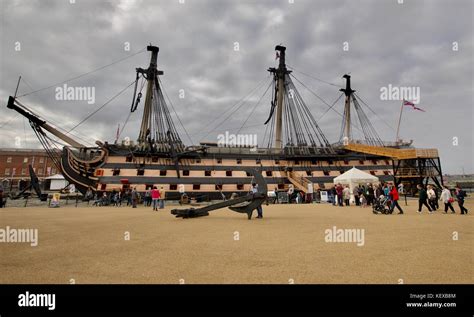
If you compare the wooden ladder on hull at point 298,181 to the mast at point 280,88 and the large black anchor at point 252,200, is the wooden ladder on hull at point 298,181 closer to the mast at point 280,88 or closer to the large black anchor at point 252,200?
the mast at point 280,88

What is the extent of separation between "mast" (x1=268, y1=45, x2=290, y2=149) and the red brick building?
57920mm

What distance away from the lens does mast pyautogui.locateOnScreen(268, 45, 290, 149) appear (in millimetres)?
35438

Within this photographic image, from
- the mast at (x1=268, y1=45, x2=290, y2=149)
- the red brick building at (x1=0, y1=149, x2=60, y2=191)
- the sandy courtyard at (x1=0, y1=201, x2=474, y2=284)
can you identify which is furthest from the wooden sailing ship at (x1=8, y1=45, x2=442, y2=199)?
the red brick building at (x1=0, y1=149, x2=60, y2=191)

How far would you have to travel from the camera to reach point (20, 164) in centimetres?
5959

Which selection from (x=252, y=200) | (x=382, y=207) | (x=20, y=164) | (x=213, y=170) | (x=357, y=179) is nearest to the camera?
(x=252, y=200)

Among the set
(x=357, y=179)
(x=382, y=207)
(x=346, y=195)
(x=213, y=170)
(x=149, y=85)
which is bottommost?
(x=346, y=195)

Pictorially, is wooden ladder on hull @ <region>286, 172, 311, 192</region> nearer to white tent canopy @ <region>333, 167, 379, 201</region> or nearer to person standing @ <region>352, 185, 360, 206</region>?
white tent canopy @ <region>333, 167, 379, 201</region>

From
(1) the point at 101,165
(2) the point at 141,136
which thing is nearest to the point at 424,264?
(1) the point at 101,165

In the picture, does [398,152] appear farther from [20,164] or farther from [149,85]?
[20,164]

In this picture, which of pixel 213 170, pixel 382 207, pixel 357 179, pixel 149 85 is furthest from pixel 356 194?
pixel 149 85

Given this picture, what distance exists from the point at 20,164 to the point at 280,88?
224ft
